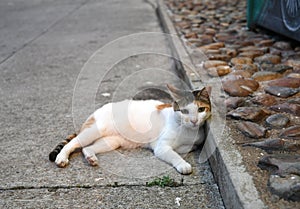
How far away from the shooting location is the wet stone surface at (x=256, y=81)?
236 centimetres

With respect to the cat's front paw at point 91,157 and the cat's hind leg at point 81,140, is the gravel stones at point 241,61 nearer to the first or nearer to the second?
the cat's hind leg at point 81,140

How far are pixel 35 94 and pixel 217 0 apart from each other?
21.1 feet

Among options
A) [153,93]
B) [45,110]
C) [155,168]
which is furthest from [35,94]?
[155,168]

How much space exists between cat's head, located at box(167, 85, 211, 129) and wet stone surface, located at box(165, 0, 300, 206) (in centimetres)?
22

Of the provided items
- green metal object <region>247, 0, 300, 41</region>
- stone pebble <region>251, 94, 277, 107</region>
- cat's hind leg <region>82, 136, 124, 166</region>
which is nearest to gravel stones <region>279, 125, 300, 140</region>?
stone pebble <region>251, 94, 277, 107</region>

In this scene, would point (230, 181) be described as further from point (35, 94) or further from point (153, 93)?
point (35, 94)

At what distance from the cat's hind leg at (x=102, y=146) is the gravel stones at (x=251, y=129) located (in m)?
0.87

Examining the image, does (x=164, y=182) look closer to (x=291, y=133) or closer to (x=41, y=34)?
(x=291, y=133)

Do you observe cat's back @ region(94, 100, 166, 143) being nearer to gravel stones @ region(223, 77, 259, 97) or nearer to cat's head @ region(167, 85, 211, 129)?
cat's head @ region(167, 85, 211, 129)

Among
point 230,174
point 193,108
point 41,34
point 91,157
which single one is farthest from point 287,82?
point 41,34

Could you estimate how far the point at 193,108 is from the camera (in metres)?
2.66

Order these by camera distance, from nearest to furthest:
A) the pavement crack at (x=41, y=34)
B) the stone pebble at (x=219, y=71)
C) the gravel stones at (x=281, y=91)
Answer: the gravel stones at (x=281, y=91) < the stone pebble at (x=219, y=71) < the pavement crack at (x=41, y=34)

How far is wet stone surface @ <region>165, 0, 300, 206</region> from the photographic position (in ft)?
7.74

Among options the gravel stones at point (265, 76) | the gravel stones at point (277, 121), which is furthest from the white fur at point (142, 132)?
the gravel stones at point (265, 76)
